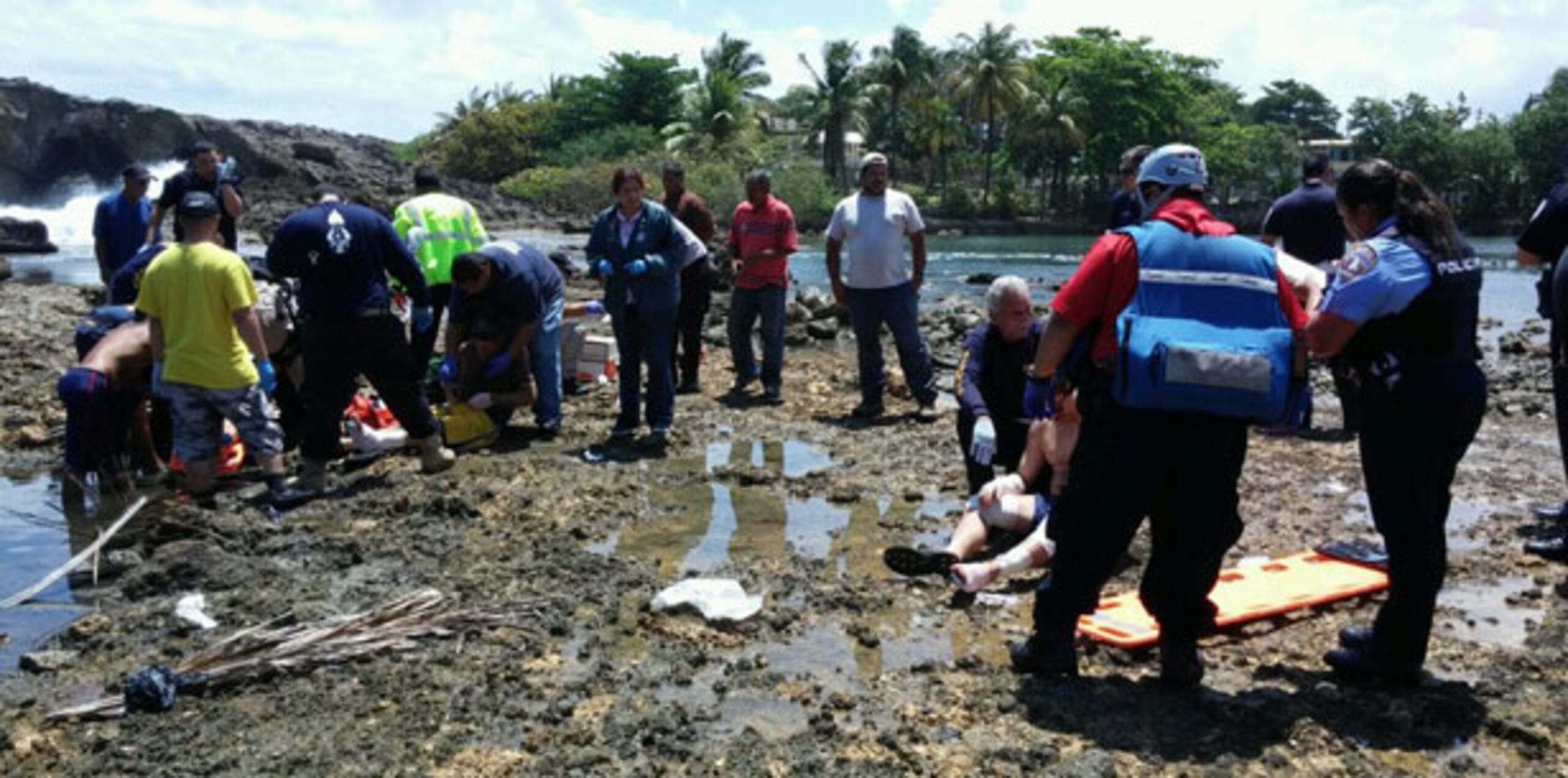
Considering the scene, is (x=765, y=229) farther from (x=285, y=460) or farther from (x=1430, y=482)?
(x=1430, y=482)

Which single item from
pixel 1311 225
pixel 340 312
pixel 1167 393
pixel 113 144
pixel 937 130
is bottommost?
pixel 340 312

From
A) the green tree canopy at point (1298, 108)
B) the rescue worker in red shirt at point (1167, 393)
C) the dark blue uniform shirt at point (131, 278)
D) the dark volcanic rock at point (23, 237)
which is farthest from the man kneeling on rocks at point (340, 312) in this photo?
the green tree canopy at point (1298, 108)

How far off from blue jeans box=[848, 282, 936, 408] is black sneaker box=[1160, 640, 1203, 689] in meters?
5.17

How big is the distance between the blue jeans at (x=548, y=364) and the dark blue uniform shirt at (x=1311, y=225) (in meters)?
5.13

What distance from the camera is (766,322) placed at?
10273 millimetres

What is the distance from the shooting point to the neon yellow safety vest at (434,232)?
352 inches

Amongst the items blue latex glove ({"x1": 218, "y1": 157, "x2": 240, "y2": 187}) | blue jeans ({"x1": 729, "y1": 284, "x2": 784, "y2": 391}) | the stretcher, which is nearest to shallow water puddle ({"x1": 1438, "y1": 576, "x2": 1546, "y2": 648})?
the stretcher

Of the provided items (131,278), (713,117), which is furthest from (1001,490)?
(713,117)

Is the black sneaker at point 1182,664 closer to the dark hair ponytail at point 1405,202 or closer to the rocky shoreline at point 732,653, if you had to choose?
the rocky shoreline at point 732,653

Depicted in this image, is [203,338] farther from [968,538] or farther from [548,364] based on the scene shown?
[968,538]

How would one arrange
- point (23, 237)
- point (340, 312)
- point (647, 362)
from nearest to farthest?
1. point (340, 312)
2. point (647, 362)
3. point (23, 237)

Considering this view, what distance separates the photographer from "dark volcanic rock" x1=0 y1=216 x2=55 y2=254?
3453 cm

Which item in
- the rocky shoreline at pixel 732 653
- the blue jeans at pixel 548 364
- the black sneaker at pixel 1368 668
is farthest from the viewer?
the blue jeans at pixel 548 364

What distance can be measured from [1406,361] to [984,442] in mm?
2005
